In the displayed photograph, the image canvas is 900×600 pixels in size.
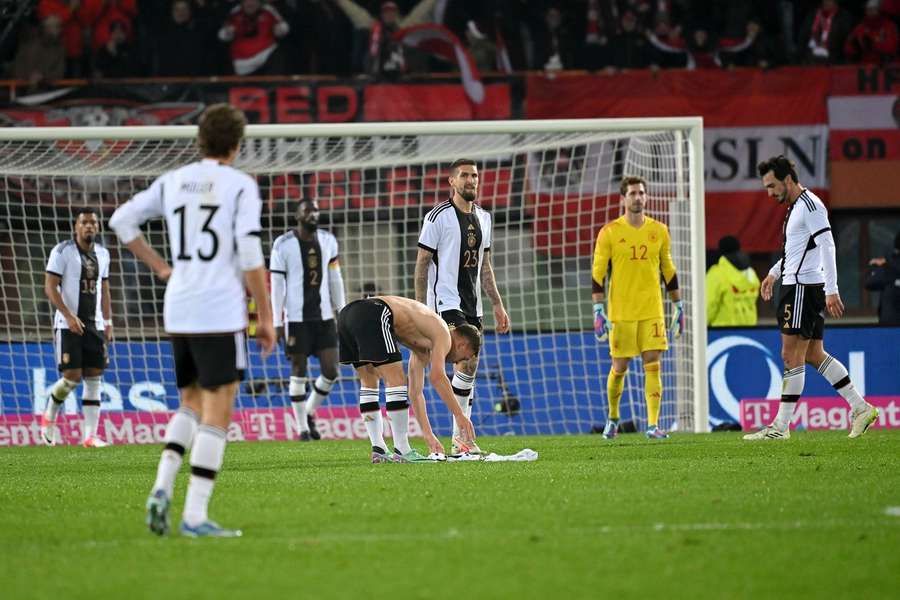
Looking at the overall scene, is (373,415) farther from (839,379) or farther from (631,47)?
(631,47)

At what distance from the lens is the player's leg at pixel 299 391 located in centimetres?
1513

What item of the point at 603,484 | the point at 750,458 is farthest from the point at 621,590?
the point at 750,458

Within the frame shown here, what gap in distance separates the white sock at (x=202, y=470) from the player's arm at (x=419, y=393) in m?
3.82

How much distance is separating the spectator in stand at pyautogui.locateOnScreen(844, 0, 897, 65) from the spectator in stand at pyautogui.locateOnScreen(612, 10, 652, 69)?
3.07 m

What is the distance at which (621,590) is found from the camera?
4.96 meters

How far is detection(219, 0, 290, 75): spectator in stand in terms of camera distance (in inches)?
867

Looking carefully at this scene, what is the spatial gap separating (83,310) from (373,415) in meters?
4.77

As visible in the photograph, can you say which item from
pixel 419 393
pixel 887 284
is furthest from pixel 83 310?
pixel 887 284

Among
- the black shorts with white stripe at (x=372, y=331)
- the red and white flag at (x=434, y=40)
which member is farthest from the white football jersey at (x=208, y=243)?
the red and white flag at (x=434, y=40)

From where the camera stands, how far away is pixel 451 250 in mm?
11352

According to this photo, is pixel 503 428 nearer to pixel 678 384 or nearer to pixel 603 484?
pixel 678 384

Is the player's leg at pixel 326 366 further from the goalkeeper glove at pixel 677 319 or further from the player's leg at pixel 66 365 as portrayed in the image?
the goalkeeper glove at pixel 677 319

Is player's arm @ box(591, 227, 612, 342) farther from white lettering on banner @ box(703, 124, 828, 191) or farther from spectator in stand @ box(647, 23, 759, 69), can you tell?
spectator in stand @ box(647, 23, 759, 69)

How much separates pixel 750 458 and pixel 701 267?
4820 millimetres
